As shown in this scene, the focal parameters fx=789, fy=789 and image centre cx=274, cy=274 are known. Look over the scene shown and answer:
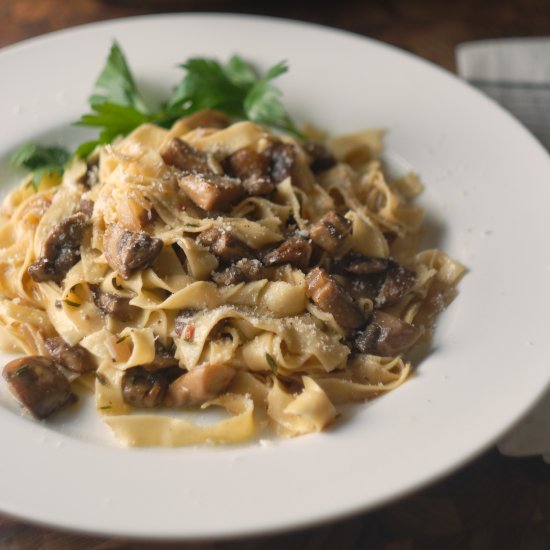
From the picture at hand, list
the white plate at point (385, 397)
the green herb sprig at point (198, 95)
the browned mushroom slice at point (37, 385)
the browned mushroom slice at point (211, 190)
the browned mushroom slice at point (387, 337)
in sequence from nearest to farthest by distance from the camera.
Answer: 1. the white plate at point (385, 397)
2. the browned mushroom slice at point (37, 385)
3. the browned mushroom slice at point (387, 337)
4. the browned mushroom slice at point (211, 190)
5. the green herb sprig at point (198, 95)

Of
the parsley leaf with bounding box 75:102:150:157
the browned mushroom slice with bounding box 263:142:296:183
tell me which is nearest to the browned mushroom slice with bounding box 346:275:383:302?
the browned mushroom slice with bounding box 263:142:296:183

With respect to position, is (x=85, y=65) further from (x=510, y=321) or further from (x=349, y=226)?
(x=510, y=321)

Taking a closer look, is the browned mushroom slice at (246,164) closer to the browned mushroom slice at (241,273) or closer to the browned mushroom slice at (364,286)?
the browned mushroom slice at (241,273)

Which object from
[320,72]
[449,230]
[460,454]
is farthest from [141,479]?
[320,72]

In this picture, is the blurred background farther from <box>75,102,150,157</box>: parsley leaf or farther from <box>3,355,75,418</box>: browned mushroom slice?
<box>3,355,75,418</box>: browned mushroom slice

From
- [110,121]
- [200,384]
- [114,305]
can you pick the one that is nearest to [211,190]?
[114,305]

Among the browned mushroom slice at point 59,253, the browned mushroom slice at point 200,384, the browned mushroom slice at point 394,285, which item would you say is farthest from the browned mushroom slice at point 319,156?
the browned mushroom slice at point 200,384
